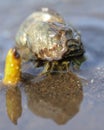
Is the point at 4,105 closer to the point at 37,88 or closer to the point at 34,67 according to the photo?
the point at 37,88

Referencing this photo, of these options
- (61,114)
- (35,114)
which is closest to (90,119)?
(61,114)

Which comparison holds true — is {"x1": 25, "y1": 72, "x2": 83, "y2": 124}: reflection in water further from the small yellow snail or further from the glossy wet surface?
the small yellow snail

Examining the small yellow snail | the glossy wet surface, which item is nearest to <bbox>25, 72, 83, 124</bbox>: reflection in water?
the glossy wet surface

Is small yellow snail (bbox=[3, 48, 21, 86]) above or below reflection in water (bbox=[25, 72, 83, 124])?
above

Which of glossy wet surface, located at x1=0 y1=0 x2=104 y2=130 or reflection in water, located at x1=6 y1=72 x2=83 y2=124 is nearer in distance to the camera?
glossy wet surface, located at x1=0 y1=0 x2=104 y2=130

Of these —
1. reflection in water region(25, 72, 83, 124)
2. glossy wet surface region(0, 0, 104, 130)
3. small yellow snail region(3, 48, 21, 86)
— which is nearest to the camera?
glossy wet surface region(0, 0, 104, 130)

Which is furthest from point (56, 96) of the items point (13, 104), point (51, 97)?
point (13, 104)

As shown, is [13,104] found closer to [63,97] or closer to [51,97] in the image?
[51,97]
